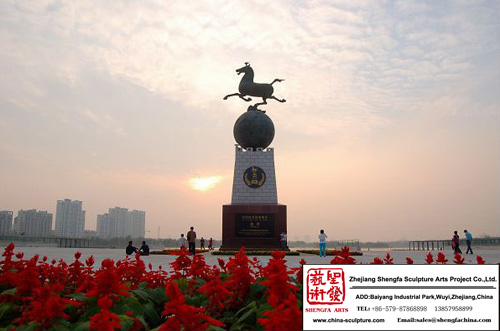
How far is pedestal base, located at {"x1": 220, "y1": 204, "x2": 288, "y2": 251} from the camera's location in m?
25.3

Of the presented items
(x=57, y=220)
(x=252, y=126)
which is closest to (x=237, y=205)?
→ (x=252, y=126)

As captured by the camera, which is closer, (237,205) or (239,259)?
(239,259)

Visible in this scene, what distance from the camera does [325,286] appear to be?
105 inches

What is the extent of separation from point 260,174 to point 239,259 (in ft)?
78.0

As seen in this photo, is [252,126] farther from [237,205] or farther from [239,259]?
[239,259]

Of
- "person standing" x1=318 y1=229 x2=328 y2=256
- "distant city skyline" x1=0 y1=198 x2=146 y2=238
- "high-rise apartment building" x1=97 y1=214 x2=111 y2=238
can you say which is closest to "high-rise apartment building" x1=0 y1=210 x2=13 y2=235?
"distant city skyline" x1=0 y1=198 x2=146 y2=238

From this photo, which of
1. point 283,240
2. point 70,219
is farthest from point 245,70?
point 70,219

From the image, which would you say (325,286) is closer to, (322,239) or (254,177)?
(322,239)

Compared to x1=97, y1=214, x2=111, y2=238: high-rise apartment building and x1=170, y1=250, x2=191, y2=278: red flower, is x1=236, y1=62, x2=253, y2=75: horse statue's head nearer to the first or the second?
x1=170, y1=250, x2=191, y2=278: red flower

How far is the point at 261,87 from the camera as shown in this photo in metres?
29.2

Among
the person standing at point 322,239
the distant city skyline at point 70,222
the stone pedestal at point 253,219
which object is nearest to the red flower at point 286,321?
the person standing at point 322,239
